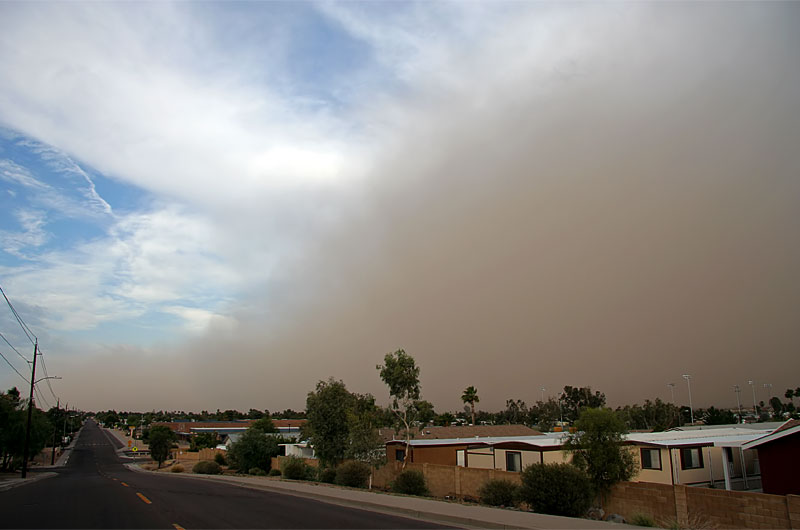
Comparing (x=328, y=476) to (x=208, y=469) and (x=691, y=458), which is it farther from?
(x=691, y=458)

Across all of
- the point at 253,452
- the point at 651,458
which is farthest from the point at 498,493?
the point at 253,452

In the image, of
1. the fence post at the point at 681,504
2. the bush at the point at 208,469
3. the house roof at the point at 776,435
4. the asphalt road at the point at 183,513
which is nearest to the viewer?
the asphalt road at the point at 183,513

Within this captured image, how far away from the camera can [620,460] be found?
28484mm

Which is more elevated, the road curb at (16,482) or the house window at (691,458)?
the house window at (691,458)

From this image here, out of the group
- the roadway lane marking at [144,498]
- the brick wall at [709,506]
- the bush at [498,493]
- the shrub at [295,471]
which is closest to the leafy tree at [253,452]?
the shrub at [295,471]

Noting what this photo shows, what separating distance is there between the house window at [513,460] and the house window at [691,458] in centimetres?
993

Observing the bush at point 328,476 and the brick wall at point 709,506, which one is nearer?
the brick wall at point 709,506

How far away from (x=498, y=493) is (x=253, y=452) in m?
36.6

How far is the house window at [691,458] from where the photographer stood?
35031 millimetres

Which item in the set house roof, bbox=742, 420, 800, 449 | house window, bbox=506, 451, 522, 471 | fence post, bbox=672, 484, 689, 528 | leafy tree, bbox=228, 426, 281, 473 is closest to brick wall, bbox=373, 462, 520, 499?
house window, bbox=506, 451, 522, 471

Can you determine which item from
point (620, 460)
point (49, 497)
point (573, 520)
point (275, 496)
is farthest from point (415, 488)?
point (49, 497)

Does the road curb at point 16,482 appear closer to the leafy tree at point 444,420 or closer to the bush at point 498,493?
the bush at point 498,493

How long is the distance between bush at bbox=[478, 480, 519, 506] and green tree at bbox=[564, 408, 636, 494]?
5.93 metres

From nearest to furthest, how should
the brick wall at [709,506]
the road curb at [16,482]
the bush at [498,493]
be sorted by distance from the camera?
the brick wall at [709,506]
the bush at [498,493]
the road curb at [16,482]
